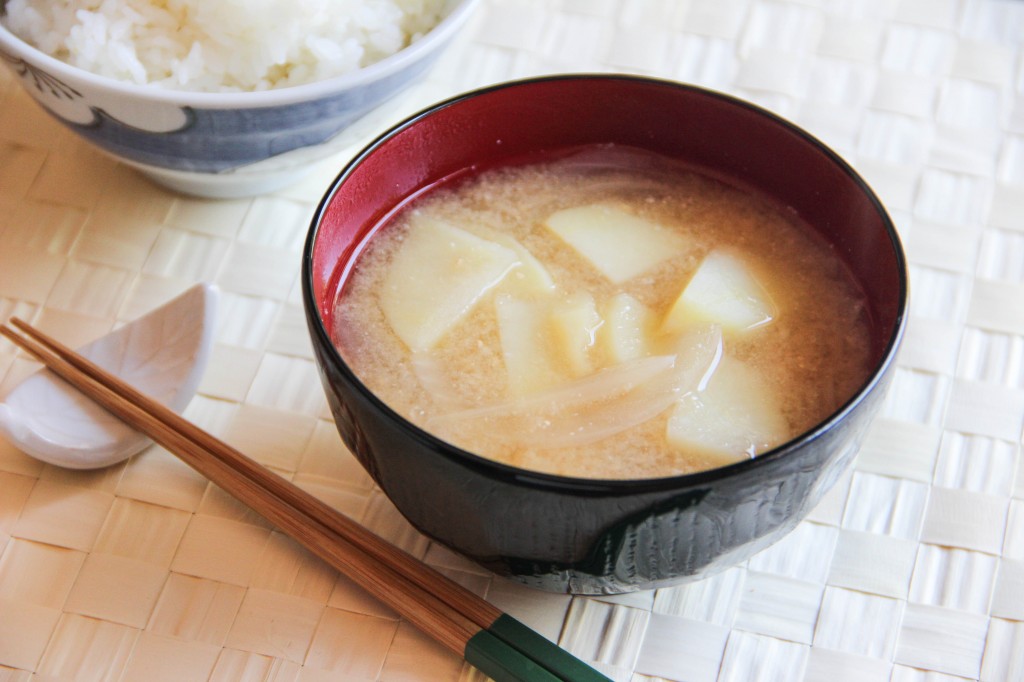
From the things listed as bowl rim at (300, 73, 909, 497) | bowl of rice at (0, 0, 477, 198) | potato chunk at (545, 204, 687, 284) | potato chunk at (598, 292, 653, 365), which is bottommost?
potato chunk at (598, 292, 653, 365)

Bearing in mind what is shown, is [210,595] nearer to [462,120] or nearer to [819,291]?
[462,120]

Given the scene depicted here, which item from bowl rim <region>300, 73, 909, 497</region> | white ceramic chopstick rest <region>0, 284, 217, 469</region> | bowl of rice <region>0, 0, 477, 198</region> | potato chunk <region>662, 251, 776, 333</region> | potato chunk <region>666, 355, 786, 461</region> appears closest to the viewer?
bowl rim <region>300, 73, 909, 497</region>

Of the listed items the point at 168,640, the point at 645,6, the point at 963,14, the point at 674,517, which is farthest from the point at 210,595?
the point at 963,14

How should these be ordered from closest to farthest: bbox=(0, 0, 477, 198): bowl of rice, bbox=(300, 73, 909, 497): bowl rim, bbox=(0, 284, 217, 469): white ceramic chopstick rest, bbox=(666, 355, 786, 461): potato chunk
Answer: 1. bbox=(300, 73, 909, 497): bowl rim
2. bbox=(666, 355, 786, 461): potato chunk
3. bbox=(0, 284, 217, 469): white ceramic chopstick rest
4. bbox=(0, 0, 477, 198): bowl of rice

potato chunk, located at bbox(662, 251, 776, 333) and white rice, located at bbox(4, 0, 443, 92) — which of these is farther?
white rice, located at bbox(4, 0, 443, 92)

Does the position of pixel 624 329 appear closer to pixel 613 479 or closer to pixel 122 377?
pixel 613 479

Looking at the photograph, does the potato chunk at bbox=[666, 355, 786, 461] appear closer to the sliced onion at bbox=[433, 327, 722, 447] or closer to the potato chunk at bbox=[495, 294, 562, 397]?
the sliced onion at bbox=[433, 327, 722, 447]

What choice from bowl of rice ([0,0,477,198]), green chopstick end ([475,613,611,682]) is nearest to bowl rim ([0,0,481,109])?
bowl of rice ([0,0,477,198])

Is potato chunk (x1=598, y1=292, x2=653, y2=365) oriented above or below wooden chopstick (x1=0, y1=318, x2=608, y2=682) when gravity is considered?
above
